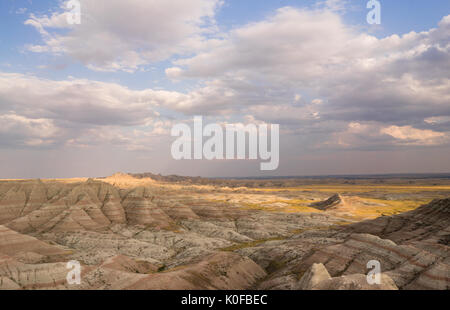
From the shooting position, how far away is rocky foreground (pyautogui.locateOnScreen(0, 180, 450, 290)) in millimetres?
40406

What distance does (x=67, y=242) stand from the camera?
3142 inches

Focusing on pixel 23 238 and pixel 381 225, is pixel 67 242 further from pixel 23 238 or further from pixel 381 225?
pixel 381 225

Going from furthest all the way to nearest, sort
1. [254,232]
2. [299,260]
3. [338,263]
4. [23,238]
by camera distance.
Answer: [254,232], [23,238], [299,260], [338,263]

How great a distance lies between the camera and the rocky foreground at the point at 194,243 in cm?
4041

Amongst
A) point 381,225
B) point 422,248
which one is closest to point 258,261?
point 422,248

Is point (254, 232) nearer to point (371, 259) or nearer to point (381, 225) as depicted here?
point (381, 225)

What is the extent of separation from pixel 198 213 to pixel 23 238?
65.7 m

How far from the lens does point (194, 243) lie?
79875 mm

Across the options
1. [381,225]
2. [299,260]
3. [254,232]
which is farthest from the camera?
[254,232]

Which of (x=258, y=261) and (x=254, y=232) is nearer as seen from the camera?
(x=258, y=261)
